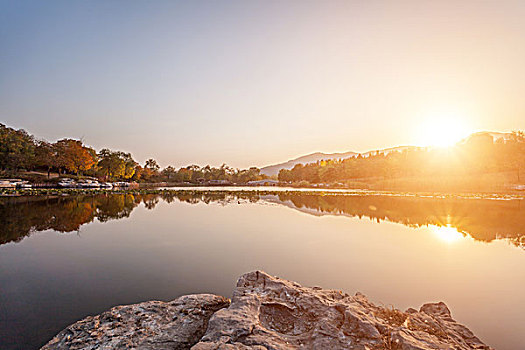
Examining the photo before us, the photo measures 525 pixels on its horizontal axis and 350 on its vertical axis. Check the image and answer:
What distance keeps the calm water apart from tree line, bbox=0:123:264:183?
44104mm

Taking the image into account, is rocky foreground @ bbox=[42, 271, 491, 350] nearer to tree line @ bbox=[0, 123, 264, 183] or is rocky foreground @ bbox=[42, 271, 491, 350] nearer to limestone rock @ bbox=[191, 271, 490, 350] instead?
limestone rock @ bbox=[191, 271, 490, 350]

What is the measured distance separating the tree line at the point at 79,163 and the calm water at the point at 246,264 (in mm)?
44104

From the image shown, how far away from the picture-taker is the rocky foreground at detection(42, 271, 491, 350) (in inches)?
113

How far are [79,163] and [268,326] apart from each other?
215ft

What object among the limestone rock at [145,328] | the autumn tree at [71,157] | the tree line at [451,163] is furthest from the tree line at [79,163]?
the limestone rock at [145,328]

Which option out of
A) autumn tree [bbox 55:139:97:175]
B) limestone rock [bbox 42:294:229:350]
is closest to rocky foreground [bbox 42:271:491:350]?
limestone rock [bbox 42:294:229:350]

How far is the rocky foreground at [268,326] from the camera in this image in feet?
9.46

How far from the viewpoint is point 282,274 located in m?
6.64

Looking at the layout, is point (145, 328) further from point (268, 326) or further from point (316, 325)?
point (316, 325)

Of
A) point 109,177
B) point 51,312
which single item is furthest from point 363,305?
point 109,177

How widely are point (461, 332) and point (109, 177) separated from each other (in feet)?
271

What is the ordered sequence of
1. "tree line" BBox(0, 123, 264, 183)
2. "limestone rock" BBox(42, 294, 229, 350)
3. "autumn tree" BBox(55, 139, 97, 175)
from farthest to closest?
"autumn tree" BBox(55, 139, 97, 175) < "tree line" BBox(0, 123, 264, 183) < "limestone rock" BBox(42, 294, 229, 350)

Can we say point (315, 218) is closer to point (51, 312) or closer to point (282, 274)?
point (282, 274)

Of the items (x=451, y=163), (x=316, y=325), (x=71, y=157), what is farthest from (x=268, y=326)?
(x=451, y=163)
